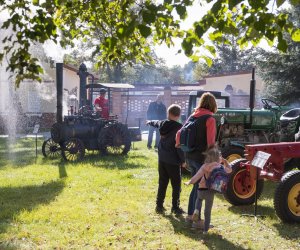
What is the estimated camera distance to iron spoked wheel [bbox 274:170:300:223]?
533 centimetres

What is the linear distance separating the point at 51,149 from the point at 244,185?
21.7ft

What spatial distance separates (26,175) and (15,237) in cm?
427

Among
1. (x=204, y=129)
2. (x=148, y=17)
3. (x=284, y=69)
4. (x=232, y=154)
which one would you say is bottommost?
(x=232, y=154)

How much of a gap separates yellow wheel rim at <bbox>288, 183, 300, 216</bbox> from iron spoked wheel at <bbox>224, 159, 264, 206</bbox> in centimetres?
76

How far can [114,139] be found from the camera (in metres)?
11.6

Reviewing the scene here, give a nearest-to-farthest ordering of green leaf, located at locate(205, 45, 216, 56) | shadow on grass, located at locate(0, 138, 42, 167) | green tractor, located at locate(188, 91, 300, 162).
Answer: green leaf, located at locate(205, 45, 216, 56) < green tractor, located at locate(188, 91, 300, 162) < shadow on grass, located at locate(0, 138, 42, 167)

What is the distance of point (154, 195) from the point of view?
7070mm

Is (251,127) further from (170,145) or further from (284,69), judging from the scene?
(284,69)

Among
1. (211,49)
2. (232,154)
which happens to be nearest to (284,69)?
(232,154)

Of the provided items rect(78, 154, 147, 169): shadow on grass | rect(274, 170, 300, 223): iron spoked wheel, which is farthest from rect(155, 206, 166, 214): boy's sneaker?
rect(78, 154, 147, 169): shadow on grass

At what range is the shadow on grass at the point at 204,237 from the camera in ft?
15.4

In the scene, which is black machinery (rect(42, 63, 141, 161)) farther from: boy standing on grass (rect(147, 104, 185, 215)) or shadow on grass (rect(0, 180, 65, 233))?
boy standing on grass (rect(147, 104, 185, 215))

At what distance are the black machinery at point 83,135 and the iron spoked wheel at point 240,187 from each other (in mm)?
5543

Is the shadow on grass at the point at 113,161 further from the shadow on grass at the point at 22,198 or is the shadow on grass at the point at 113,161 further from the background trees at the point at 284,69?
the background trees at the point at 284,69
